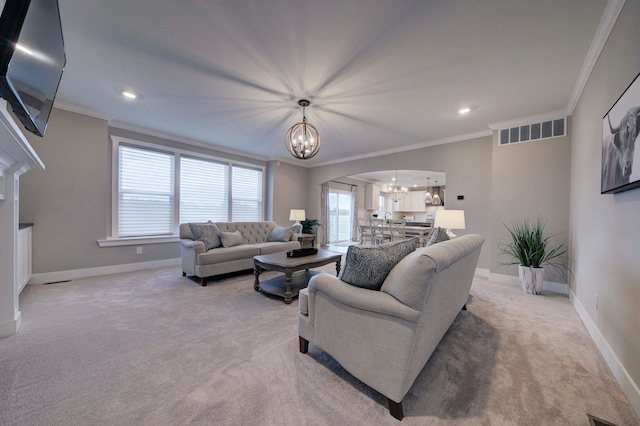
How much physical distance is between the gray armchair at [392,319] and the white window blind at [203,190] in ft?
14.5

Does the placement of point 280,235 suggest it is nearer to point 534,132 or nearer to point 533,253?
point 533,253

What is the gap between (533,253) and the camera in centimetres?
336

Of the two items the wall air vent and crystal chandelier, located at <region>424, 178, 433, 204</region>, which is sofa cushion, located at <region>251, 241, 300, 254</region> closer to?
the wall air vent

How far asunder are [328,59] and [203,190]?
418cm

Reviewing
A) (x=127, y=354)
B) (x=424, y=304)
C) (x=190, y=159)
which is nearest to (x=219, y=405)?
(x=127, y=354)

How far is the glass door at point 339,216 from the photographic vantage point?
8328 millimetres

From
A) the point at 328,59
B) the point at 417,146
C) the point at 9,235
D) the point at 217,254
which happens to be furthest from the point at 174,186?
the point at 417,146

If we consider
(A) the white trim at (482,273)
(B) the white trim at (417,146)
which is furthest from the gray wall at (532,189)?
(B) the white trim at (417,146)

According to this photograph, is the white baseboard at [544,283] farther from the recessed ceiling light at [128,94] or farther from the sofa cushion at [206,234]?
the recessed ceiling light at [128,94]

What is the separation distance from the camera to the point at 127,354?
5.94 feet

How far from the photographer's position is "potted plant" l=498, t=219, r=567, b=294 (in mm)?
3322

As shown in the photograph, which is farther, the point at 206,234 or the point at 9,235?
the point at 206,234

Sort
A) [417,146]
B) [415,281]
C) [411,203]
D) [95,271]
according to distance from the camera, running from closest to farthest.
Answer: [415,281] < [95,271] < [417,146] < [411,203]

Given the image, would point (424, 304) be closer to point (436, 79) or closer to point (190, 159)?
point (436, 79)
